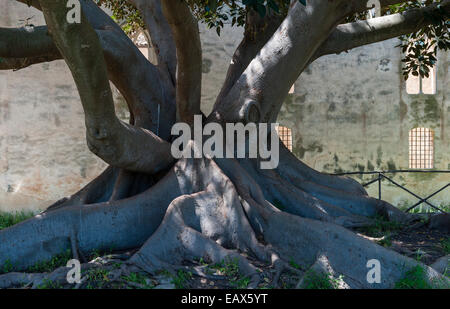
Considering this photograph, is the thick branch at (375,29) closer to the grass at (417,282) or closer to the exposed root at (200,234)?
the exposed root at (200,234)

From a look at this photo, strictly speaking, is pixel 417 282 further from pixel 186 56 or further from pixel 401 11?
pixel 401 11

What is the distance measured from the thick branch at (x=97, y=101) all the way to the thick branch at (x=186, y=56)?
68 cm

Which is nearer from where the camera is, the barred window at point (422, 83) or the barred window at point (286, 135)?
the barred window at point (286, 135)

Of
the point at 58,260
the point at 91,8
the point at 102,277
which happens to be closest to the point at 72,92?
the point at 91,8

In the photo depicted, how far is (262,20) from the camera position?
7.12 meters

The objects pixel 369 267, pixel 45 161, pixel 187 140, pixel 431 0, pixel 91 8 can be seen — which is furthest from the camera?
pixel 45 161

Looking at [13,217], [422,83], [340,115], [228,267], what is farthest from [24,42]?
[422,83]

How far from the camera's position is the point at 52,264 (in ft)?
15.1

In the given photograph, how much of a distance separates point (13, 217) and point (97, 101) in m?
8.28

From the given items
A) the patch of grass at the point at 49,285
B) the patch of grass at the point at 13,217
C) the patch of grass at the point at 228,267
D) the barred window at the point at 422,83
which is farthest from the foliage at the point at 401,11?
the patch of grass at the point at 13,217

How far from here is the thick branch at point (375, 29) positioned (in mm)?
6793

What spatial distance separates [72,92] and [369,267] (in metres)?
10.0

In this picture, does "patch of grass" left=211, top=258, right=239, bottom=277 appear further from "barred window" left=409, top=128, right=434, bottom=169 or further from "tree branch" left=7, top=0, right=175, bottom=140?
"barred window" left=409, top=128, right=434, bottom=169

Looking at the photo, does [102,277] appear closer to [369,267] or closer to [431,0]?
[369,267]
